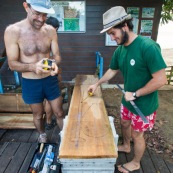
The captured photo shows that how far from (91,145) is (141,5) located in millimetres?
4374

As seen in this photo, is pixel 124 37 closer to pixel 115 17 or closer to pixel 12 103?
pixel 115 17

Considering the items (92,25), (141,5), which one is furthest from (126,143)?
(141,5)

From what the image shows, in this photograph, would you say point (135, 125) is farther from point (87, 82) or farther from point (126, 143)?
point (87, 82)

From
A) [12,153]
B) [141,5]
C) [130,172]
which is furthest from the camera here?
[141,5]

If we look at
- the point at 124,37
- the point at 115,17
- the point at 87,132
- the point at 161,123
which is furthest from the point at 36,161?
the point at 161,123

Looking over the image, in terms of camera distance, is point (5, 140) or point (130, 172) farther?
point (5, 140)

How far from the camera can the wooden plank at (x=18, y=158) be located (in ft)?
7.72

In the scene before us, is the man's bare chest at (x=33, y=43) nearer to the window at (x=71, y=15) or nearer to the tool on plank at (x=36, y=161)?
the tool on plank at (x=36, y=161)

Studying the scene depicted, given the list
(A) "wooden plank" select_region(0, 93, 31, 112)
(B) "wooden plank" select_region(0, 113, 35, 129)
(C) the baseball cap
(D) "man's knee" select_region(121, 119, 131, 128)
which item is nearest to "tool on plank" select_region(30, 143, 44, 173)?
(B) "wooden plank" select_region(0, 113, 35, 129)

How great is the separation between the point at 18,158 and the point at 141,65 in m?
2.10

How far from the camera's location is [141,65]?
1798 millimetres

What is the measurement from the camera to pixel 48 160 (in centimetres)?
220

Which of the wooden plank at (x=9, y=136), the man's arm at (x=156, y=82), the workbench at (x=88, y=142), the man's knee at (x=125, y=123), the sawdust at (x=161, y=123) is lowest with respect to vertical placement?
the sawdust at (x=161, y=123)

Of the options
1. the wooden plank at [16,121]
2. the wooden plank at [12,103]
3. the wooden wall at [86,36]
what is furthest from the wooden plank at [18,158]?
the wooden wall at [86,36]
